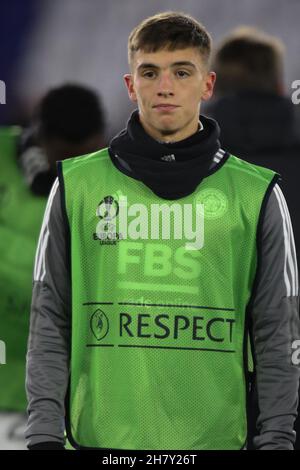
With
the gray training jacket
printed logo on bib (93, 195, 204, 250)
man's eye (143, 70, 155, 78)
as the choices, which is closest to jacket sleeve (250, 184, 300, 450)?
the gray training jacket

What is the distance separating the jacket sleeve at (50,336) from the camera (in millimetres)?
2555

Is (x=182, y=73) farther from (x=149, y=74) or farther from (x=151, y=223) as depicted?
(x=151, y=223)

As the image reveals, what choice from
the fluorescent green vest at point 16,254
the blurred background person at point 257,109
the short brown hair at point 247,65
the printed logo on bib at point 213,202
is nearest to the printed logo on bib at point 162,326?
the printed logo on bib at point 213,202

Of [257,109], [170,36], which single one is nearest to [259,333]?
[170,36]

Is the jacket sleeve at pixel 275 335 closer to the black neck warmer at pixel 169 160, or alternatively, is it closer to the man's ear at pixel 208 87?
the black neck warmer at pixel 169 160

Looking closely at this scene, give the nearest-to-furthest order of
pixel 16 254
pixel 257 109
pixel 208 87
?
pixel 208 87 → pixel 257 109 → pixel 16 254

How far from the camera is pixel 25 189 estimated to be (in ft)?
14.5

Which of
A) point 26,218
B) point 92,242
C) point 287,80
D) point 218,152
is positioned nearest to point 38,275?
point 92,242

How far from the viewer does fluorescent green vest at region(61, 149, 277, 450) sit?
257 centimetres

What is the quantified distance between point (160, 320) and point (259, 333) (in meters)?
0.23

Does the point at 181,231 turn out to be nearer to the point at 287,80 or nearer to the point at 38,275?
the point at 38,275

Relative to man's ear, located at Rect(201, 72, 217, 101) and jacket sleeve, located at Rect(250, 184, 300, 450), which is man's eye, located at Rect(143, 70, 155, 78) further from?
jacket sleeve, located at Rect(250, 184, 300, 450)

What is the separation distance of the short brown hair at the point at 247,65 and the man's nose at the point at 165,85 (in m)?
0.90

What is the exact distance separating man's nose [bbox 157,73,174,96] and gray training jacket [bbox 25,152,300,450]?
334mm
